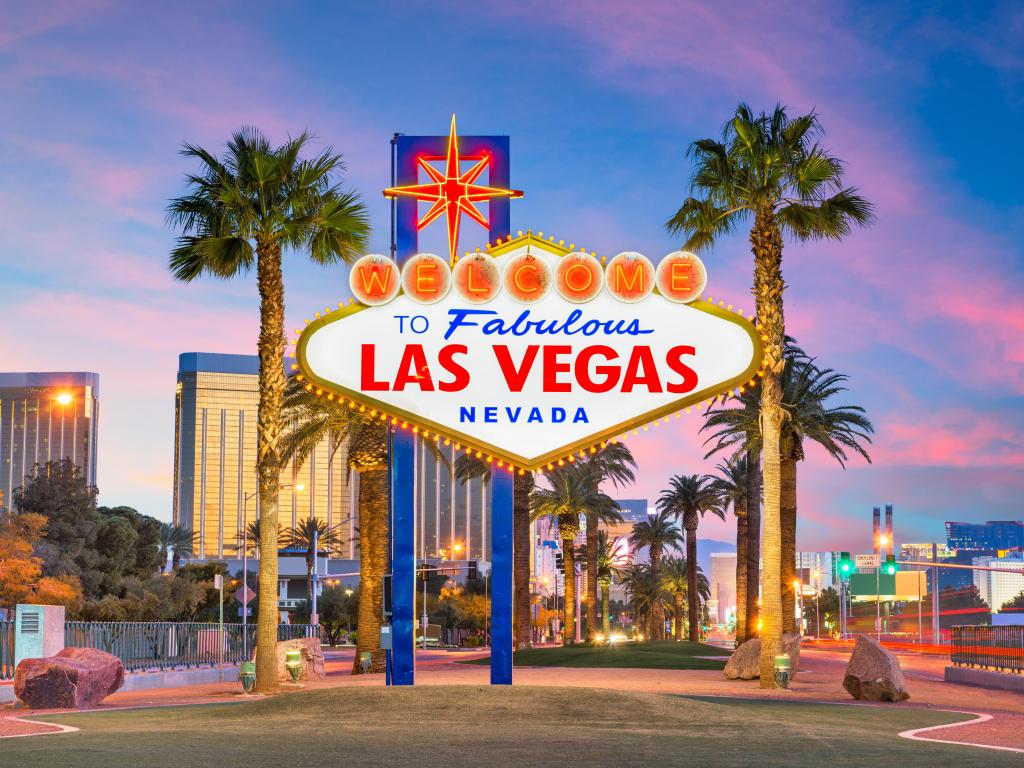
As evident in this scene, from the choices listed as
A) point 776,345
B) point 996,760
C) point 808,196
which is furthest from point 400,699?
point 808,196

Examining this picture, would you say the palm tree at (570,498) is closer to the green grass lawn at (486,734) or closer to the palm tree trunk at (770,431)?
the palm tree trunk at (770,431)

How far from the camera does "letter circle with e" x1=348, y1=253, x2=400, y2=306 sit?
90.6 feet

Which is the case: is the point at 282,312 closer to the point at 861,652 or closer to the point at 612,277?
the point at 612,277

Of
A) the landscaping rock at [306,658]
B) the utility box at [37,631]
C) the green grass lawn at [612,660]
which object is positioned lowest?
the green grass lawn at [612,660]

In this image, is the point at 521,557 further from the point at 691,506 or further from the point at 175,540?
the point at 175,540

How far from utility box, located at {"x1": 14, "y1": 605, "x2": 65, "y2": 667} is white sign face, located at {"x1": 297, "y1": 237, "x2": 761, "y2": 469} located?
31.4ft

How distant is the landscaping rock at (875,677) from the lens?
28859mm

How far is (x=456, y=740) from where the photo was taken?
17.6 metres

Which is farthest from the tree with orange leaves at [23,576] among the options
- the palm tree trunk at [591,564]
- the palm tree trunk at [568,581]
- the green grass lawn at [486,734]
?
the green grass lawn at [486,734]

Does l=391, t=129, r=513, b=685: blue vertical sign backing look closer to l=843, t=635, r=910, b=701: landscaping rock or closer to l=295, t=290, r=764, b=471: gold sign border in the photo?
l=295, t=290, r=764, b=471: gold sign border

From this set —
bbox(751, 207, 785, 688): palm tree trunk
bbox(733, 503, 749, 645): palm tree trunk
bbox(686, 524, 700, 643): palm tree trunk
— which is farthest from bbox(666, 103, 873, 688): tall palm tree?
bbox(686, 524, 700, 643): palm tree trunk

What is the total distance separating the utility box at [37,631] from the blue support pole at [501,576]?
11193 millimetres

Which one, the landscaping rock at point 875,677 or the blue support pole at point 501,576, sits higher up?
the blue support pole at point 501,576

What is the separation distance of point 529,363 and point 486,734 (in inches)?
414
